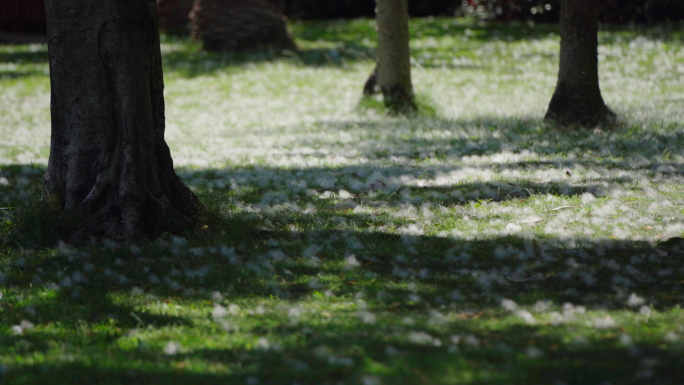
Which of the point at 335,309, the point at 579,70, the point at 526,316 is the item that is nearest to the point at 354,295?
the point at 335,309

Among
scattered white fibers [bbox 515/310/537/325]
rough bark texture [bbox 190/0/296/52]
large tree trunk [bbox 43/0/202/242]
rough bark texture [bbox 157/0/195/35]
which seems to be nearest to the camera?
scattered white fibers [bbox 515/310/537/325]

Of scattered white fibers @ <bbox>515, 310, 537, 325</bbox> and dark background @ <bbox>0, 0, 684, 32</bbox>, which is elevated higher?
dark background @ <bbox>0, 0, 684, 32</bbox>

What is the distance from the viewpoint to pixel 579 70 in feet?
→ 29.8

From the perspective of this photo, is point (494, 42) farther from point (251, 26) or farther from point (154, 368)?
point (154, 368)

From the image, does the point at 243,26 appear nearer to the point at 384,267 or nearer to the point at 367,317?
the point at 384,267

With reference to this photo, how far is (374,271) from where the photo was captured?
4820 millimetres

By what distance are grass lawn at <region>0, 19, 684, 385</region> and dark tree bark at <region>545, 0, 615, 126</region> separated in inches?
16.8

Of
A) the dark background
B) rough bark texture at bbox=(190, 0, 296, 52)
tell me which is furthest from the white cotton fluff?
the dark background

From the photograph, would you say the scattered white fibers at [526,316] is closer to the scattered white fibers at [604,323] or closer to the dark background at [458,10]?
the scattered white fibers at [604,323]

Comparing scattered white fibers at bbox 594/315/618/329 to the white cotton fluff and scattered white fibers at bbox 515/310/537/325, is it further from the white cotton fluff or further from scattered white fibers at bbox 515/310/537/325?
the white cotton fluff

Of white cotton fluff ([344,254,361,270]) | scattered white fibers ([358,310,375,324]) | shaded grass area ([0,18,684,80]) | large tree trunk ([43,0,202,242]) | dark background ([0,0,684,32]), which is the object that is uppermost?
dark background ([0,0,684,32])

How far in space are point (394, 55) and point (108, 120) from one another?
716 cm

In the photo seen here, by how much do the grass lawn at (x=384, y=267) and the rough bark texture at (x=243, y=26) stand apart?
8839 millimetres

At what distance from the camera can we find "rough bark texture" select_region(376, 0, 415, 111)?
460 inches
